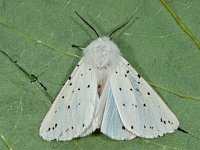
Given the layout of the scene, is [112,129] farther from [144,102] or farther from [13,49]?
[13,49]

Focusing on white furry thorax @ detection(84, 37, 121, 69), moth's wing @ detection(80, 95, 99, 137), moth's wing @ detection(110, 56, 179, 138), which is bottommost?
moth's wing @ detection(80, 95, 99, 137)

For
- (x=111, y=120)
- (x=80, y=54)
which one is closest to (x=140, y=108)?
(x=111, y=120)

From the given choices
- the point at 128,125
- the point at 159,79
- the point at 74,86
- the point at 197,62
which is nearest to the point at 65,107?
the point at 74,86

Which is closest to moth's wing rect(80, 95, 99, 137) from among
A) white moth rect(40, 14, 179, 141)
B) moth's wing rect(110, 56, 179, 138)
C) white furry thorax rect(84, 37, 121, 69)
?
white moth rect(40, 14, 179, 141)

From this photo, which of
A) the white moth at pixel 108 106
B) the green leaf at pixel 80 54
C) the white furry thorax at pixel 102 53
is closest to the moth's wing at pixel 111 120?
the white moth at pixel 108 106

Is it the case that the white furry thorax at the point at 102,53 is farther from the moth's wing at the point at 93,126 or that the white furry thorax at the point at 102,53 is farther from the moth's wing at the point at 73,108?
the moth's wing at the point at 93,126

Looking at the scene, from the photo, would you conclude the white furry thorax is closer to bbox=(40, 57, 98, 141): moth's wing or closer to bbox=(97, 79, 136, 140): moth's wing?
bbox=(40, 57, 98, 141): moth's wing
